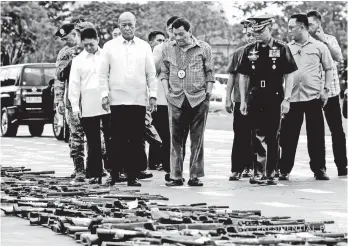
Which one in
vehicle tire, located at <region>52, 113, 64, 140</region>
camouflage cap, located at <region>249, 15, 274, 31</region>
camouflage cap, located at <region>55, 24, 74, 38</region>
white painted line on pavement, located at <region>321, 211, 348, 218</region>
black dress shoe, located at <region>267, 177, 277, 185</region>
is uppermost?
camouflage cap, located at <region>249, 15, 274, 31</region>

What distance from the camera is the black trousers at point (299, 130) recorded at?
1467cm

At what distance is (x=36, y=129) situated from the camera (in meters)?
32.1

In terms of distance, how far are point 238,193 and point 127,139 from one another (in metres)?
1.88

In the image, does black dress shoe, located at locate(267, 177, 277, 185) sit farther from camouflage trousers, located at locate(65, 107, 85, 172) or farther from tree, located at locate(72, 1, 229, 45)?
tree, located at locate(72, 1, 229, 45)

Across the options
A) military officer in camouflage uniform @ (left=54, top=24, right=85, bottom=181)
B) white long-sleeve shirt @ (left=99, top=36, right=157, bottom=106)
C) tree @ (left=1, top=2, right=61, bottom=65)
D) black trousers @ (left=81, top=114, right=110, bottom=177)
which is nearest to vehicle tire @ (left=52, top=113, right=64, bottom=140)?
military officer in camouflage uniform @ (left=54, top=24, right=85, bottom=181)

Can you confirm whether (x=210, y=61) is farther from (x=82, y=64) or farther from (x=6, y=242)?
(x=6, y=242)

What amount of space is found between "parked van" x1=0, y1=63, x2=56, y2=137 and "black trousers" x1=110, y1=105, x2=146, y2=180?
1611 centimetres

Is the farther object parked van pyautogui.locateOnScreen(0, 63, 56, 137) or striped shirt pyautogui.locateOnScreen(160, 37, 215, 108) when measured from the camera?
parked van pyautogui.locateOnScreen(0, 63, 56, 137)

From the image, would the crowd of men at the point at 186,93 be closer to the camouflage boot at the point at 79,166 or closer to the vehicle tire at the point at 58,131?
the camouflage boot at the point at 79,166

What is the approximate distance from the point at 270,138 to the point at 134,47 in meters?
1.99

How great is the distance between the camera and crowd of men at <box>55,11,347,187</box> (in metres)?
13.7

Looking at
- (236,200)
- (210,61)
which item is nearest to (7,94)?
(210,61)

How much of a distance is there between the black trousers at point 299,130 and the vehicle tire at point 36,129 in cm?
1753

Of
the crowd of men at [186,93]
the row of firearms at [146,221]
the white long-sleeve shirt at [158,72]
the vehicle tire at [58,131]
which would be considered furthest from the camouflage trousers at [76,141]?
the vehicle tire at [58,131]
